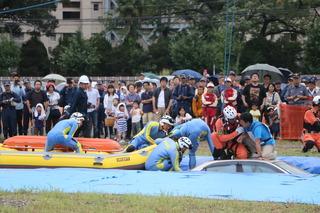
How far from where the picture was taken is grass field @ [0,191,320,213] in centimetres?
1001

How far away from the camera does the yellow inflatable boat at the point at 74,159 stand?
1494 centimetres

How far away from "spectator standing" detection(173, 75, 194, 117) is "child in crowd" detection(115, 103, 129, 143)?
145 cm

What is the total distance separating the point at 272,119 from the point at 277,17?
38463 mm

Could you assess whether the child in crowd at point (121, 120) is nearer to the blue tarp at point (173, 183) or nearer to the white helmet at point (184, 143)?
the white helmet at point (184, 143)

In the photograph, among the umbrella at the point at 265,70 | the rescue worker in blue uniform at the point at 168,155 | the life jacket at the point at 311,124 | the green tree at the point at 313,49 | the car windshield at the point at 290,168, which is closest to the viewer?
the car windshield at the point at 290,168

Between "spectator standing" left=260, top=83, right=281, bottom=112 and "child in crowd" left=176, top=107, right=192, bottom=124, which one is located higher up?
"spectator standing" left=260, top=83, right=281, bottom=112

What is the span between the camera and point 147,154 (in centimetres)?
1512

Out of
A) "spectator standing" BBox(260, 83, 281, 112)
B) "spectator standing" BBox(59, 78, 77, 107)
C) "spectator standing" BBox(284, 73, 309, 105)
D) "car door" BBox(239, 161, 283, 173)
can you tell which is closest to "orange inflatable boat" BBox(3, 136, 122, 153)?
"car door" BBox(239, 161, 283, 173)

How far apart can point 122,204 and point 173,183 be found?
80.9 inches

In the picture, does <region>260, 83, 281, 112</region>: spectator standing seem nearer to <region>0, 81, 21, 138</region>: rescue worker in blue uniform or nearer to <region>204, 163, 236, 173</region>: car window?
<region>0, 81, 21, 138</region>: rescue worker in blue uniform

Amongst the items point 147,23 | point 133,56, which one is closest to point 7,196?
point 133,56

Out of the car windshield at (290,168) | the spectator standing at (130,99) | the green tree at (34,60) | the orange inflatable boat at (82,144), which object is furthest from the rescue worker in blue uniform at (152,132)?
the green tree at (34,60)

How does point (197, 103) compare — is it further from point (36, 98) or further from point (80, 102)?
point (36, 98)

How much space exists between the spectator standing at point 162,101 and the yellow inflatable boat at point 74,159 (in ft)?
22.3
